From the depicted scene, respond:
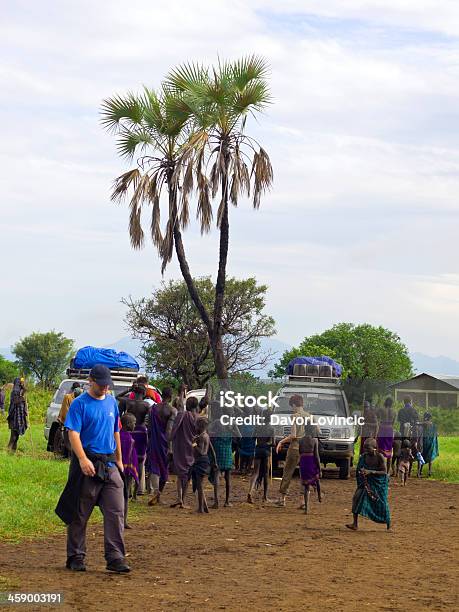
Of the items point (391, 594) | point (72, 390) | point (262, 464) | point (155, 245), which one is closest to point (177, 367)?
point (155, 245)

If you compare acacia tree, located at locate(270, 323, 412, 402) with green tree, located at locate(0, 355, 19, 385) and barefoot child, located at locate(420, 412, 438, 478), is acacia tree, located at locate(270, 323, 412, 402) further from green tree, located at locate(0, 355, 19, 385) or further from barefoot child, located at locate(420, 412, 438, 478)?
barefoot child, located at locate(420, 412, 438, 478)

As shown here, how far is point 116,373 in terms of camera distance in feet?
76.1

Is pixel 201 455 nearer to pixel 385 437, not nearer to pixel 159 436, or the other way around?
pixel 159 436

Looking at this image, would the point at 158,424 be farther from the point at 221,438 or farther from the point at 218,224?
the point at 218,224

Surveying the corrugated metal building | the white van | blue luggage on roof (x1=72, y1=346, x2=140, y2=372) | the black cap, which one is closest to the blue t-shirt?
the black cap

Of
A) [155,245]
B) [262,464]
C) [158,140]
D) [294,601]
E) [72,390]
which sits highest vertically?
[158,140]

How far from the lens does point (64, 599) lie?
27.7 feet

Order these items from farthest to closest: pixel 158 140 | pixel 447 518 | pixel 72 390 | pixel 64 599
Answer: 1. pixel 158 140
2. pixel 72 390
3. pixel 447 518
4. pixel 64 599

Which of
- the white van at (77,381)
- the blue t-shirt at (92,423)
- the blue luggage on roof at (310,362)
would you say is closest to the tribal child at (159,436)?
the white van at (77,381)

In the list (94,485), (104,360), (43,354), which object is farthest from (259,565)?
(43,354)

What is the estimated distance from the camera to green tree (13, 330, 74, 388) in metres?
88.4

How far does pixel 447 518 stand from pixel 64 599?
862 cm

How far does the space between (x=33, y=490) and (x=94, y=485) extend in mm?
6425

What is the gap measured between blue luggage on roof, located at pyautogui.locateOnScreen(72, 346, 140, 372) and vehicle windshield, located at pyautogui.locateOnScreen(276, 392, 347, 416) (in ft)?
11.9
